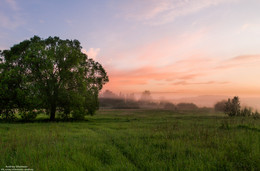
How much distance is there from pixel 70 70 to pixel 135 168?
25.5m

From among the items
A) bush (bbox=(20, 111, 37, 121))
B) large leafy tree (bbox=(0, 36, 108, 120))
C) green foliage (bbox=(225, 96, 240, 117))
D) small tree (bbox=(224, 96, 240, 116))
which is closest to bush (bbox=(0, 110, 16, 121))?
large leafy tree (bbox=(0, 36, 108, 120))

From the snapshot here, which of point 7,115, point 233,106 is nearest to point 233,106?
point 233,106

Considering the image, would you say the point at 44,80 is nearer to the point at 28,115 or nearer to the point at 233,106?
the point at 28,115

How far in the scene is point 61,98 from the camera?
81.0 feet

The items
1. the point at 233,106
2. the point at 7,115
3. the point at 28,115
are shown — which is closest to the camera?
the point at 28,115

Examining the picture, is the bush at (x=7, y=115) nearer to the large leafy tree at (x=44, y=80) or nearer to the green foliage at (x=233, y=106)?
the large leafy tree at (x=44, y=80)

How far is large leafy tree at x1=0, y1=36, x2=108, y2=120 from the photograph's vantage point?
22656 millimetres

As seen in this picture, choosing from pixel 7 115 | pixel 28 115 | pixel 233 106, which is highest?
pixel 233 106

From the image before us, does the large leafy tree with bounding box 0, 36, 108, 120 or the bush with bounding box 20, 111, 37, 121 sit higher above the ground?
the large leafy tree with bounding box 0, 36, 108, 120

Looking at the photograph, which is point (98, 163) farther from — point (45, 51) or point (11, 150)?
point (45, 51)

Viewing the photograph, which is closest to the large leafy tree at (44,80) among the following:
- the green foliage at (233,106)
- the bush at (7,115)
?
the bush at (7,115)

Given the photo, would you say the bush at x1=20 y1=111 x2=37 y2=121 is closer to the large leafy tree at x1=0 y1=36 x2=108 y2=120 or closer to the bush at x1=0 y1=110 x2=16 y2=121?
the large leafy tree at x1=0 y1=36 x2=108 y2=120

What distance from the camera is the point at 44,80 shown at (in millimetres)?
24875

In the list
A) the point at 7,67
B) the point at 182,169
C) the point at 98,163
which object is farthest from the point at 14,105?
the point at 182,169
